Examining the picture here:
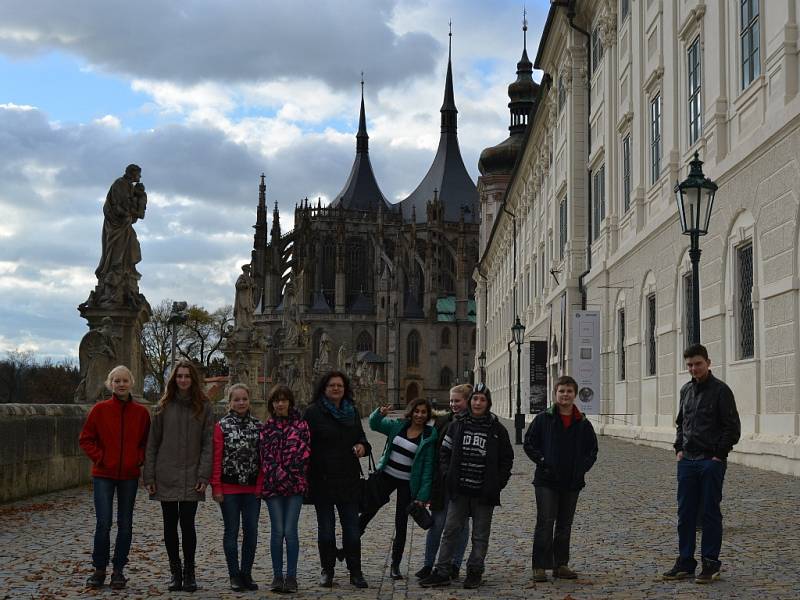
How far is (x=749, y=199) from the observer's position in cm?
1673

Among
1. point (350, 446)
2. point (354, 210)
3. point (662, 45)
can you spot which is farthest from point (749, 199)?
point (354, 210)

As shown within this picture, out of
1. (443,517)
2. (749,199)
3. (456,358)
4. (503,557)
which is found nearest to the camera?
(443,517)

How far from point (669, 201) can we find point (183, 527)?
54.3 ft

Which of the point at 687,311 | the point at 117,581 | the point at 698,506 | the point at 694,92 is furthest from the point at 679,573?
the point at 694,92

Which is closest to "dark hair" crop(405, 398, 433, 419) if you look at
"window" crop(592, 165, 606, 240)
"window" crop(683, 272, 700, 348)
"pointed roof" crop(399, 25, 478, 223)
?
"window" crop(683, 272, 700, 348)

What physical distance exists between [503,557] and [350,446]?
1.98 meters

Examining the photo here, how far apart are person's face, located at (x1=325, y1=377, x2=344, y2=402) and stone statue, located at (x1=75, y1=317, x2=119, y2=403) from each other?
8173 millimetres

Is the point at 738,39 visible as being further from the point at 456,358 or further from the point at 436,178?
the point at 436,178

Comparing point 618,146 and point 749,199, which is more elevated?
point 618,146

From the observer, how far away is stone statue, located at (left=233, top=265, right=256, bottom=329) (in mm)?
29281

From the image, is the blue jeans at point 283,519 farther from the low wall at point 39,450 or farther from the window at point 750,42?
the window at point 750,42

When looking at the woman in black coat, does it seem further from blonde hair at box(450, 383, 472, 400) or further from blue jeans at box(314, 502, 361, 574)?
blonde hair at box(450, 383, 472, 400)

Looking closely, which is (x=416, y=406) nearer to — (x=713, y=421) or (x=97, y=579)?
(x=713, y=421)

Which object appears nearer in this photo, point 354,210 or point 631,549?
point 631,549
